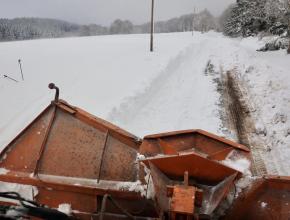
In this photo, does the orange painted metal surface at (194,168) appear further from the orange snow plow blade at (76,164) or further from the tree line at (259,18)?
the tree line at (259,18)

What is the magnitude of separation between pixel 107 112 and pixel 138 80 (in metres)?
5.64

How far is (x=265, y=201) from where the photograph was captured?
4133mm

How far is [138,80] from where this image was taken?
16.5m

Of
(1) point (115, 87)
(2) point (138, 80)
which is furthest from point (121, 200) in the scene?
(2) point (138, 80)

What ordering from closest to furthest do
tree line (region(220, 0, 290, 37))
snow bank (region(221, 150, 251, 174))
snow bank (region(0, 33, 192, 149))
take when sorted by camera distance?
snow bank (region(221, 150, 251, 174)) → snow bank (region(0, 33, 192, 149)) → tree line (region(220, 0, 290, 37))

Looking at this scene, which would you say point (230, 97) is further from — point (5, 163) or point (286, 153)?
point (5, 163)

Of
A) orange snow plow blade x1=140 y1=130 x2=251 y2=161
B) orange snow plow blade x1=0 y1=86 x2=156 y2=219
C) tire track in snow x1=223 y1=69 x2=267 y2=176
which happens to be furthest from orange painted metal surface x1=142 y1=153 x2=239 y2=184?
tire track in snow x1=223 y1=69 x2=267 y2=176

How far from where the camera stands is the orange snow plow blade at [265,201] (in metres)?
4.05

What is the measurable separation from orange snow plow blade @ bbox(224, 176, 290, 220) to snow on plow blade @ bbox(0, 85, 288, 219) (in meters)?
0.12

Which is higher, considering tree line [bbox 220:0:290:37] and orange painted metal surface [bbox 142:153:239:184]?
tree line [bbox 220:0:290:37]

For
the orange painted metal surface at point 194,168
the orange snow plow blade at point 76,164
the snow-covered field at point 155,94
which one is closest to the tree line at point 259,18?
the snow-covered field at point 155,94

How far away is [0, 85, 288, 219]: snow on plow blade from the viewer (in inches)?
142

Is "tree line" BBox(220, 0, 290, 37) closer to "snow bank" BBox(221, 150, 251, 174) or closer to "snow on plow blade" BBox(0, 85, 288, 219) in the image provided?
"snow on plow blade" BBox(0, 85, 288, 219)

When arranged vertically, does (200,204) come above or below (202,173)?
below
